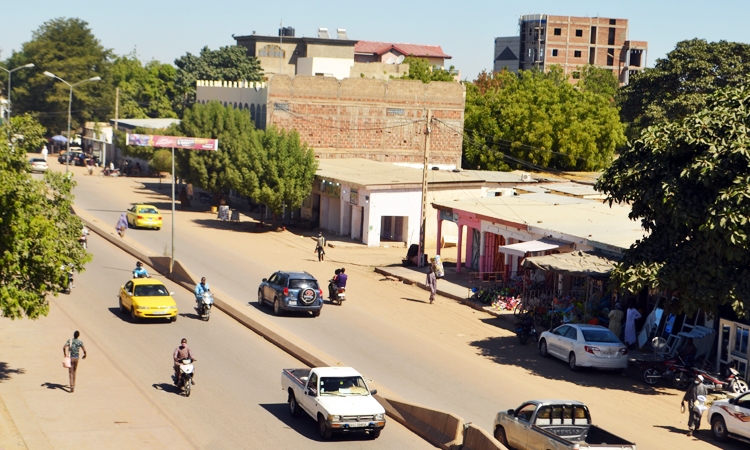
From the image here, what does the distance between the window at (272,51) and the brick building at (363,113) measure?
1824 inches

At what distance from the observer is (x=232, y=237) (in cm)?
5491

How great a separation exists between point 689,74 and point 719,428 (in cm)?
5619

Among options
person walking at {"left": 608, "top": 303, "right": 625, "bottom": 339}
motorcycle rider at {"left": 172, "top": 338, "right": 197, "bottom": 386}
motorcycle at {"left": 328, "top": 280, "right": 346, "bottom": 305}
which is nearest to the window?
motorcycle at {"left": 328, "top": 280, "right": 346, "bottom": 305}

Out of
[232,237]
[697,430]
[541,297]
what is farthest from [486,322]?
[232,237]

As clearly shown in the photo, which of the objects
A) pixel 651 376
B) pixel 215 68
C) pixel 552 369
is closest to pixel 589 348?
pixel 552 369

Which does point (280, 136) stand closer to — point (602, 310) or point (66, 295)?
point (66, 295)

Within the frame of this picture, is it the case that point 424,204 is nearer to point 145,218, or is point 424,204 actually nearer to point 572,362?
point 572,362

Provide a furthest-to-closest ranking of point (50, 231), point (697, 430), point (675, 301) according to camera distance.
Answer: point (675, 301), point (50, 231), point (697, 430)

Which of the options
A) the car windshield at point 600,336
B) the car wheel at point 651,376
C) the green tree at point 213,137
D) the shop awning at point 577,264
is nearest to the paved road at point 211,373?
the car windshield at point 600,336

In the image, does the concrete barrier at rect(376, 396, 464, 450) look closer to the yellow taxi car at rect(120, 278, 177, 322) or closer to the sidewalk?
the sidewalk

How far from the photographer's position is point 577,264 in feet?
103

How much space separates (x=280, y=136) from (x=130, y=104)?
77200mm

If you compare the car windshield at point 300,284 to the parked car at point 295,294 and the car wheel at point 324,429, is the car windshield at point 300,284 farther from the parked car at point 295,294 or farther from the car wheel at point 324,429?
the car wheel at point 324,429

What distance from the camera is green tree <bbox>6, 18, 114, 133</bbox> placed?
118 meters
